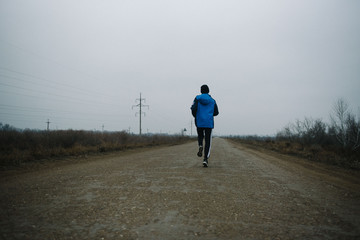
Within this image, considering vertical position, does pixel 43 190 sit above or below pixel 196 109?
below

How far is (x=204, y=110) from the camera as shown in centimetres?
564

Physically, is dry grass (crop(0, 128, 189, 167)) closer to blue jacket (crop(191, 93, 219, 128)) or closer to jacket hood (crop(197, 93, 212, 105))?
blue jacket (crop(191, 93, 219, 128))

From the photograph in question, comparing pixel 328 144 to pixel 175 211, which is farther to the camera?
pixel 328 144

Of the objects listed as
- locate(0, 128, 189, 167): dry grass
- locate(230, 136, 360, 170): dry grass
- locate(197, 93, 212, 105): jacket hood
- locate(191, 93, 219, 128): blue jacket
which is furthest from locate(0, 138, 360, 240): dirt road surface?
locate(230, 136, 360, 170): dry grass

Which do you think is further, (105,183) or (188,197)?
(105,183)

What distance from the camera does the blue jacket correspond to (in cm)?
557

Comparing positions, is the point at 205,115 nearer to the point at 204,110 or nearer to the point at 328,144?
the point at 204,110

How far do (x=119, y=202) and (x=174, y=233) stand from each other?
106 cm

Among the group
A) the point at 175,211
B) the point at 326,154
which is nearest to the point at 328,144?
the point at 326,154

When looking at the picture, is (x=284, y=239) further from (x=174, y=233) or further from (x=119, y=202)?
(x=119, y=202)

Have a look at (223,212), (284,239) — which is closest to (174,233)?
(223,212)

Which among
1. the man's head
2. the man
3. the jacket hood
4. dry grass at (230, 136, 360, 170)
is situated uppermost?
the man's head

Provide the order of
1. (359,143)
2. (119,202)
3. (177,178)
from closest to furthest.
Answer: (119,202) → (177,178) → (359,143)

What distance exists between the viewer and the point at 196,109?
5.73 metres
